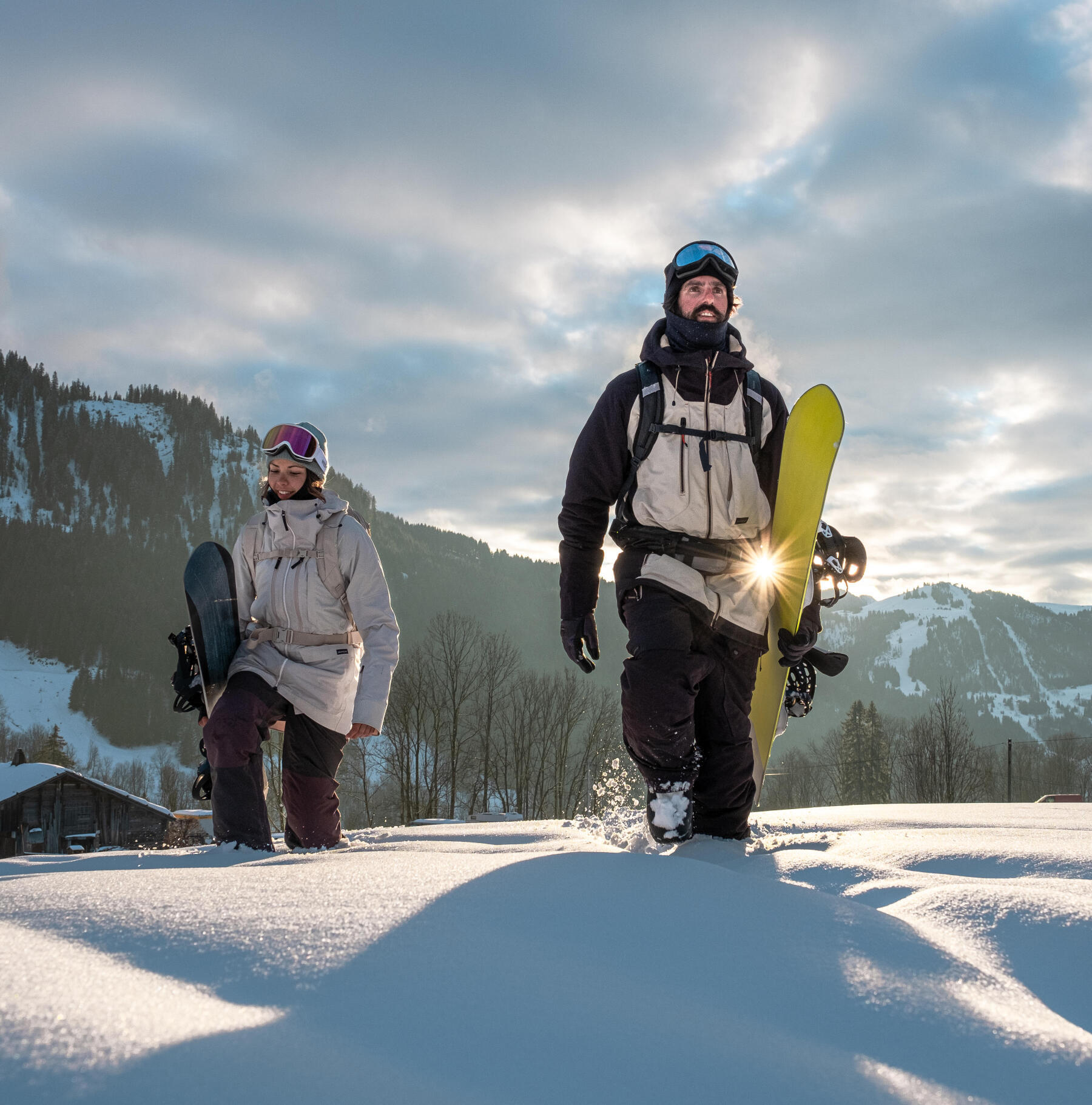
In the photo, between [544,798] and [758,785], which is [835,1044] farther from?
[544,798]

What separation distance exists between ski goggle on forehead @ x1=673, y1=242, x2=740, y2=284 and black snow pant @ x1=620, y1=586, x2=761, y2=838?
141 cm

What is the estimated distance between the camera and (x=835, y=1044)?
1.06 metres

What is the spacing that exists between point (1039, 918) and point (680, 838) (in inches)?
60.5

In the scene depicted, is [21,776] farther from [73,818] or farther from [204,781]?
[204,781]

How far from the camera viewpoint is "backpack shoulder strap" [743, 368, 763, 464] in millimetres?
3377

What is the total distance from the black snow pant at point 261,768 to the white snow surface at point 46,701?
107266mm

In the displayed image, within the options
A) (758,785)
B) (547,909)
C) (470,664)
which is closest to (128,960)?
(547,909)

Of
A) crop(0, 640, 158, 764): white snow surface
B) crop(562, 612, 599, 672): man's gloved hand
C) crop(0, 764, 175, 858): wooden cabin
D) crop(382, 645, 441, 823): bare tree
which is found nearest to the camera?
crop(562, 612, 599, 672): man's gloved hand

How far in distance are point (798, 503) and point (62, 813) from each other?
3321 cm

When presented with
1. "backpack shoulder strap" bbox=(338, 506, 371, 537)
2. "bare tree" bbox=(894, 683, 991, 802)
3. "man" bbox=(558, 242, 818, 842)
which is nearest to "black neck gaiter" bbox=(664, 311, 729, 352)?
"man" bbox=(558, 242, 818, 842)

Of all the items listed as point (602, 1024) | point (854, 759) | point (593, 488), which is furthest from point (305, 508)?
point (854, 759)

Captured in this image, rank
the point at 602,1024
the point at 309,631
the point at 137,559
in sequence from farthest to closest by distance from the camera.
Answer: the point at 137,559, the point at 309,631, the point at 602,1024

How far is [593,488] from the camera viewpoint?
350cm

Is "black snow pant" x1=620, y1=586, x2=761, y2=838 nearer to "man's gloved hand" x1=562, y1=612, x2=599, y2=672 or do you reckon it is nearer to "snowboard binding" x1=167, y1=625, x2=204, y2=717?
"man's gloved hand" x1=562, y1=612, x2=599, y2=672
